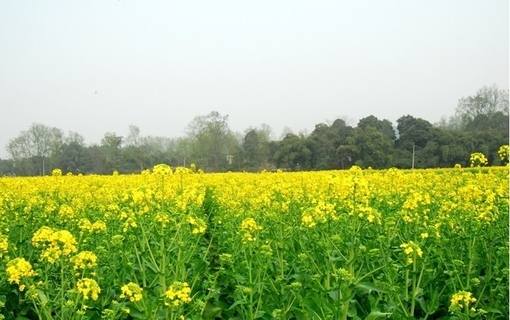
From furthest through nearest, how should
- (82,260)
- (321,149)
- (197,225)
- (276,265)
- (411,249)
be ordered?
(321,149)
(276,265)
(197,225)
(411,249)
(82,260)

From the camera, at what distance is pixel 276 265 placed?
162 inches

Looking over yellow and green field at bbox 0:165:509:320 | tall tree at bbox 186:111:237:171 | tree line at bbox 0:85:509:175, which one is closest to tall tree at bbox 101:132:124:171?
tree line at bbox 0:85:509:175

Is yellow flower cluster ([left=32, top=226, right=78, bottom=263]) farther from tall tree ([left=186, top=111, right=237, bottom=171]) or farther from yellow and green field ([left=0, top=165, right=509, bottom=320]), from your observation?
tall tree ([left=186, top=111, right=237, bottom=171])

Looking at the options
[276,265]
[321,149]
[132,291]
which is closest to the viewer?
[132,291]

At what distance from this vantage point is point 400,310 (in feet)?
10.4

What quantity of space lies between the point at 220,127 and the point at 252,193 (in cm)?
3215

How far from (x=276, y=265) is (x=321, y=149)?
1116 inches

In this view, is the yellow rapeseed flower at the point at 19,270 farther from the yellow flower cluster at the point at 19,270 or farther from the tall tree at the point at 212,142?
the tall tree at the point at 212,142

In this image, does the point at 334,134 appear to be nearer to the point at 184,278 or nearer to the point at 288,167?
the point at 288,167

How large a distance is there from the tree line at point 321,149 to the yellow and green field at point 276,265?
2080 centimetres

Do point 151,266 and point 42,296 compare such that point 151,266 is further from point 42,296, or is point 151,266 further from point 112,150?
point 112,150

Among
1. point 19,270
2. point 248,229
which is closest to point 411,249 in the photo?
point 248,229

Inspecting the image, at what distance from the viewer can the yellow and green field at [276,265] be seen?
9.48 ft

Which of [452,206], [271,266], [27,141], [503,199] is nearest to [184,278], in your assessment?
[271,266]
